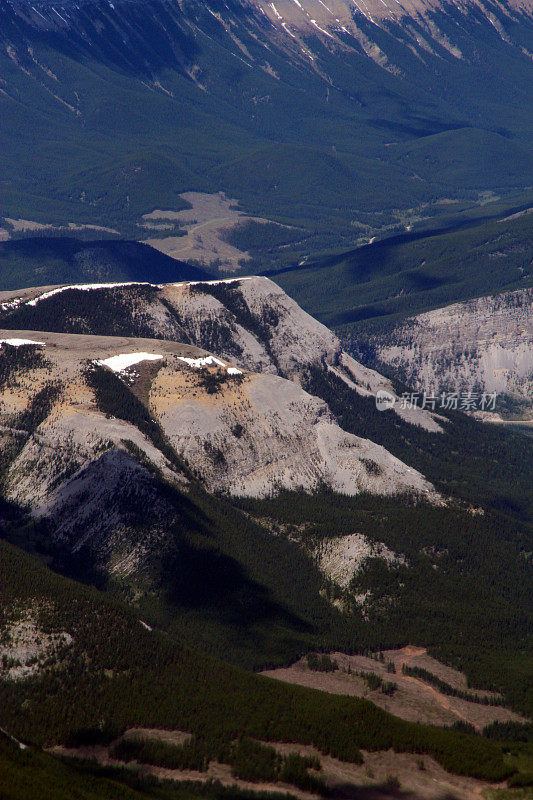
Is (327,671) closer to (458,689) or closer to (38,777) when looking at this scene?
(458,689)

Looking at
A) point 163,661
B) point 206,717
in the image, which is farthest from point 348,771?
point 163,661

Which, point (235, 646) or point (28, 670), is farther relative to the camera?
point (235, 646)

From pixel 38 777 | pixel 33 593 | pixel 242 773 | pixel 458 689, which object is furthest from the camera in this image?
pixel 458 689

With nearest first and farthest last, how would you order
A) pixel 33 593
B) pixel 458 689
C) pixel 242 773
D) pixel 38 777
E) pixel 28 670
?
pixel 38 777, pixel 242 773, pixel 28 670, pixel 33 593, pixel 458 689

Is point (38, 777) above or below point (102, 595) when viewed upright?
below

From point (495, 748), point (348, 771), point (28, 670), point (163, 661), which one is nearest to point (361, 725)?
point (348, 771)

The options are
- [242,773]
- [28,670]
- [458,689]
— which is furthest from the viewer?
[458,689]

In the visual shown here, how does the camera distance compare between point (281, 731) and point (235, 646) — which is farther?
point (235, 646)

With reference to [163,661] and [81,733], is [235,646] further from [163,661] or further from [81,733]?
[81,733]

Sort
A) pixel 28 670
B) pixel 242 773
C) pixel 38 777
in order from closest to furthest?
pixel 38 777, pixel 242 773, pixel 28 670
